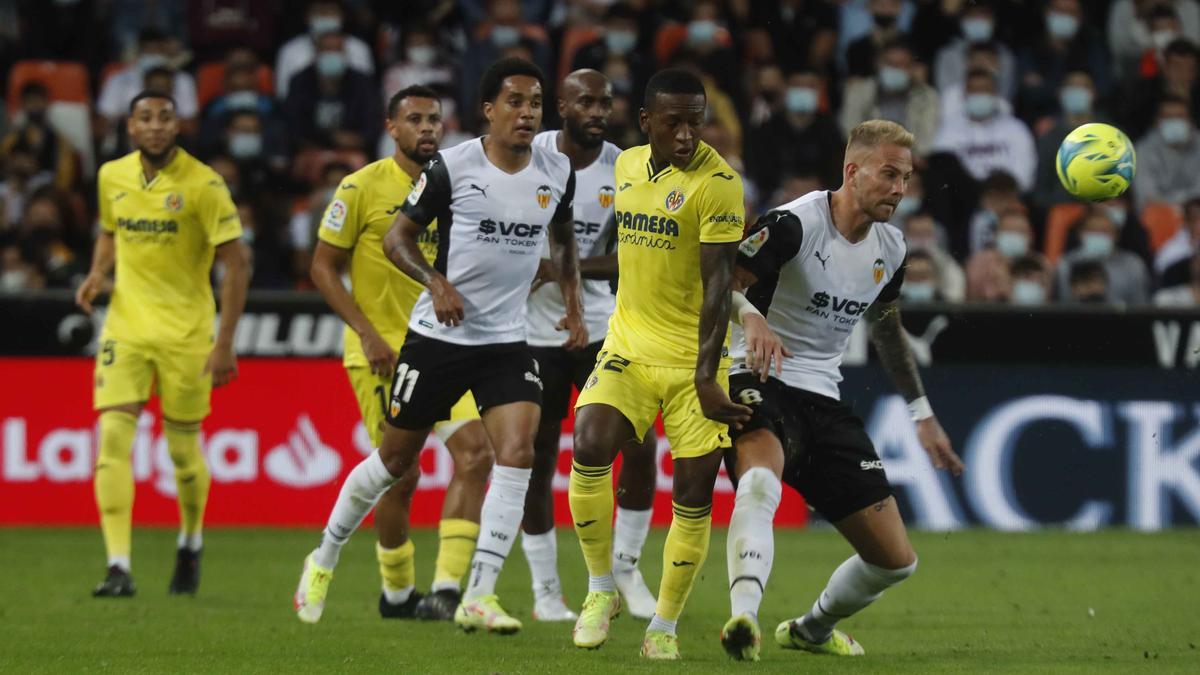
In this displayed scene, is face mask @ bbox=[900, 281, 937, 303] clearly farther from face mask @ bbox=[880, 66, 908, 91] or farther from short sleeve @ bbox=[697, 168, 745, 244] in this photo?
short sleeve @ bbox=[697, 168, 745, 244]

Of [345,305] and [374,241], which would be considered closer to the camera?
[345,305]

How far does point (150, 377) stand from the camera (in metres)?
10.6

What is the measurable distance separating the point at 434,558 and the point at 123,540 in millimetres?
2399

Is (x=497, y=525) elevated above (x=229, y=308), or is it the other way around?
(x=229, y=308)

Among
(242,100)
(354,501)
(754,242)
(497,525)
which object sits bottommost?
(354,501)

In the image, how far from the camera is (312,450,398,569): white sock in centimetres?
871

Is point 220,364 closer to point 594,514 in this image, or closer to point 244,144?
point 594,514

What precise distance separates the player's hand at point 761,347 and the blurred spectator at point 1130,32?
12595mm

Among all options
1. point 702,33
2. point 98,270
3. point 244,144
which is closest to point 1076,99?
point 702,33

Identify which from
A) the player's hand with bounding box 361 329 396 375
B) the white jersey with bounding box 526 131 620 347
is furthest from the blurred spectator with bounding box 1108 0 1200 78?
the player's hand with bounding box 361 329 396 375

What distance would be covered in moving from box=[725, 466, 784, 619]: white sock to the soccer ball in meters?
2.05

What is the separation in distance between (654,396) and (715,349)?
60 cm

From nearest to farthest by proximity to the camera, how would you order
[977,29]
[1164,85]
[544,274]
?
[544,274] → [1164,85] → [977,29]

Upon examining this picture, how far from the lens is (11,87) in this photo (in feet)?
58.8
